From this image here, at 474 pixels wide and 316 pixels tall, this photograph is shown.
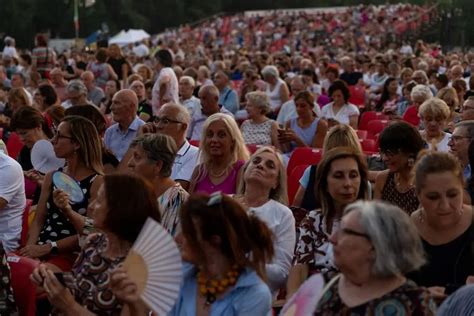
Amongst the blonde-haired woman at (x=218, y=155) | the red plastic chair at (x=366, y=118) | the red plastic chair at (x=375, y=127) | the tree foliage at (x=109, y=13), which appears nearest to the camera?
the blonde-haired woman at (x=218, y=155)

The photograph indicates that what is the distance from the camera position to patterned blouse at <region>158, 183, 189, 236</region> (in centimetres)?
656

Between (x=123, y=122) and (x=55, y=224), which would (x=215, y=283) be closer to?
(x=55, y=224)

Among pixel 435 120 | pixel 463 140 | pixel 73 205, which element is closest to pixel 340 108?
pixel 435 120

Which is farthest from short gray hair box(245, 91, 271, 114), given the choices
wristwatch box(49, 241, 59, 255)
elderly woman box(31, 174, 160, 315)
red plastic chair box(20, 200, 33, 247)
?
elderly woman box(31, 174, 160, 315)

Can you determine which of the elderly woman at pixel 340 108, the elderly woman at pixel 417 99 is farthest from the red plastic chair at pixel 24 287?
the elderly woman at pixel 340 108

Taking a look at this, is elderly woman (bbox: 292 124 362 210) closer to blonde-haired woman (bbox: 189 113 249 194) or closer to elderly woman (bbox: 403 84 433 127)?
blonde-haired woman (bbox: 189 113 249 194)

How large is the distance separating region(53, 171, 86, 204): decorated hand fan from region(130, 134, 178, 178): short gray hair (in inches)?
19.0

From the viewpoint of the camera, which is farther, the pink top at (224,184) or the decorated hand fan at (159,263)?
the pink top at (224,184)

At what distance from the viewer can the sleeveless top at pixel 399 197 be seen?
6559 mm

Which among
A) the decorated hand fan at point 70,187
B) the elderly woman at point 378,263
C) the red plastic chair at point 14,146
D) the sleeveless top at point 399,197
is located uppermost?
the elderly woman at point 378,263

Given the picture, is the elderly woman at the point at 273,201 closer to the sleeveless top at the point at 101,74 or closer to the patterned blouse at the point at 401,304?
the patterned blouse at the point at 401,304

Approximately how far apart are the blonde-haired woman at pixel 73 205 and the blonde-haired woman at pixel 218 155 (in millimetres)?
847

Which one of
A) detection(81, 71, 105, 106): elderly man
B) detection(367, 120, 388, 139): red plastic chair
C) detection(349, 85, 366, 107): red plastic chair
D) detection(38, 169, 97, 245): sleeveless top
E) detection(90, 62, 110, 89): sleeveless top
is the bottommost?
detection(349, 85, 366, 107): red plastic chair

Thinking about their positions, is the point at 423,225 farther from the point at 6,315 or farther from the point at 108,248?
the point at 6,315
